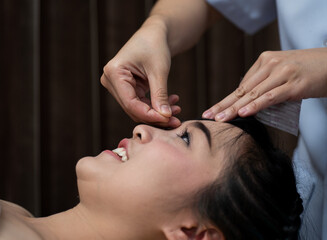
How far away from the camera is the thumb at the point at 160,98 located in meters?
1.10

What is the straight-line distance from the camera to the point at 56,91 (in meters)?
1.92

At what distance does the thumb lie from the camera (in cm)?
110

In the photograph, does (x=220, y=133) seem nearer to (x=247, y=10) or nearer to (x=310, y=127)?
(x=310, y=127)

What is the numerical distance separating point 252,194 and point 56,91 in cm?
113

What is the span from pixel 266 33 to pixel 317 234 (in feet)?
4.41

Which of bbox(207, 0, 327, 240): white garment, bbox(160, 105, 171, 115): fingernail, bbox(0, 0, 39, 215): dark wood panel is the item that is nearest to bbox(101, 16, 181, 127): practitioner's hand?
bbox(160, 105, 171, 115): fingernail

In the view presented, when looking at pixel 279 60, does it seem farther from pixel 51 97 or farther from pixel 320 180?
pixel 51 97

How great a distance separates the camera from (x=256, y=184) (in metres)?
1.10

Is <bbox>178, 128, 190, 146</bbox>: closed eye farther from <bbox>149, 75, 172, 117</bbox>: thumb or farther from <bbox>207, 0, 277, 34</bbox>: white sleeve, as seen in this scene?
<bbox>207, 0, 277, 34</bbox>: white sleeve

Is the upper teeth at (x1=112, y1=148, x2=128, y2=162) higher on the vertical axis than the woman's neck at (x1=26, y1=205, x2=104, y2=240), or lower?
higher

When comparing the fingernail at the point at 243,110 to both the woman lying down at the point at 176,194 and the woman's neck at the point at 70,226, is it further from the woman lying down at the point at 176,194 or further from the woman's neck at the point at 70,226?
the woman's neck at the point at 70,226

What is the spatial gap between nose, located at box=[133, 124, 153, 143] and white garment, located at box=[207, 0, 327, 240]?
0.48 metres

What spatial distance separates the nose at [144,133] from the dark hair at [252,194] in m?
0.19

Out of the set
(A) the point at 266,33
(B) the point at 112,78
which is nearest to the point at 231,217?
(B) the point at 112,78
